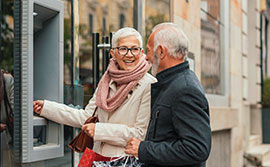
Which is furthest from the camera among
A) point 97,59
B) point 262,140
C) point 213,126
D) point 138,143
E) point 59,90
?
point 262,140

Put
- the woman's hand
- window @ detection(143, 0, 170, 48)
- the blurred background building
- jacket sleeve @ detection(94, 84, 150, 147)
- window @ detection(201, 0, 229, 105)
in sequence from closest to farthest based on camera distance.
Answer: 1. jacket sleeve @ detection(94, 84, 150, 147)
2. the woman's hand
3. the blurred background building
4. window @ detection(143, 0, 170, 48)
5. window @ detection(201, 0, 229, 105)

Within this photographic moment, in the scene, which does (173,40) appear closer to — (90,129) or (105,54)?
(90,129)

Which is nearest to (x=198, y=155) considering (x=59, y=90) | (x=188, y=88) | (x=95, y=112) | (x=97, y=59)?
(x=188, y=88)

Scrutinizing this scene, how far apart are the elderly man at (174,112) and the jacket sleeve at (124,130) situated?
→ 320mm

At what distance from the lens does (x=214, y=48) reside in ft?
26.2

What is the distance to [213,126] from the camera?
6812 mm

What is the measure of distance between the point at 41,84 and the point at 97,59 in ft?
2.48

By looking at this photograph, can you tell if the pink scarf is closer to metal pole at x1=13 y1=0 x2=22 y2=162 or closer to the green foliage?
metal pole at x1=13 y1=0 x2=22 y2=162

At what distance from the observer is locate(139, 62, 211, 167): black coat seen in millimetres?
2488

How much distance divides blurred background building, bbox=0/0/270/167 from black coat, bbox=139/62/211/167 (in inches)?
45.2

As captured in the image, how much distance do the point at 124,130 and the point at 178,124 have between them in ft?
2.15

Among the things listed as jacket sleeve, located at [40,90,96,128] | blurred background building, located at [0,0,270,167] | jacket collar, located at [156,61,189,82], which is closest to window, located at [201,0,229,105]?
blurred background building, located at [0,0,270,167]

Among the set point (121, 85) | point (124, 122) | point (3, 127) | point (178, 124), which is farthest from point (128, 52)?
point (3, 127)

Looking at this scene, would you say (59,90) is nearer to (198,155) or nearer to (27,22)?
(27,22)
